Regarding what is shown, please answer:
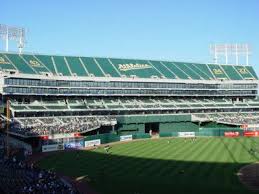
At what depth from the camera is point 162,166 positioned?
47.3 m

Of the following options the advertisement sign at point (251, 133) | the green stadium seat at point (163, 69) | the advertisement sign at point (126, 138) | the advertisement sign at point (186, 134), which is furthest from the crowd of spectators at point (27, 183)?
the green stadium seat at point (163, 69)

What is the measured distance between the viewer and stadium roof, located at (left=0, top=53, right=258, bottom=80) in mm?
81875

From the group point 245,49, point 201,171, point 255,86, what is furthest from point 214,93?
point 201,171

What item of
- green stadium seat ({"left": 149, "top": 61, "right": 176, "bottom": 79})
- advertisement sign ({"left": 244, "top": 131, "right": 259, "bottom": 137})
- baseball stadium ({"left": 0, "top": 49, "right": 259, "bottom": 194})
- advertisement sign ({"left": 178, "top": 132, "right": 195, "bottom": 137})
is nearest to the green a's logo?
baseball stadium ({"left": 0, "top": 49, "right": 259, "bottom": 194})

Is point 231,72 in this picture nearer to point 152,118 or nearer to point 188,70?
point 188,70

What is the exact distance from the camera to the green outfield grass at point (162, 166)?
3662 cm

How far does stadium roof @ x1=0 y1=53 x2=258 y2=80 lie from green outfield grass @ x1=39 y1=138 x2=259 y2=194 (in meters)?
24.2

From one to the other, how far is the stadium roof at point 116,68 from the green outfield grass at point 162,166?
954 inches

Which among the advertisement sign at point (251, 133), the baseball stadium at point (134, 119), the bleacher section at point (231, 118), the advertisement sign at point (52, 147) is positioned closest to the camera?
the baseball stadium at point (134, 119)

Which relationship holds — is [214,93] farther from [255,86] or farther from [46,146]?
[46,146]

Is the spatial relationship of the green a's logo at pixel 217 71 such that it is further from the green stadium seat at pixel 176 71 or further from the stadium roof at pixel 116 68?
the green stadium seat at pixel 176 71

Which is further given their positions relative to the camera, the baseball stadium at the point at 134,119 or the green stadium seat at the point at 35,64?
the green stadium seat at the point at 35,64

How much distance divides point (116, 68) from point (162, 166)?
48.5 meters

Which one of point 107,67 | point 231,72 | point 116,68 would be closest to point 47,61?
point 107,67
